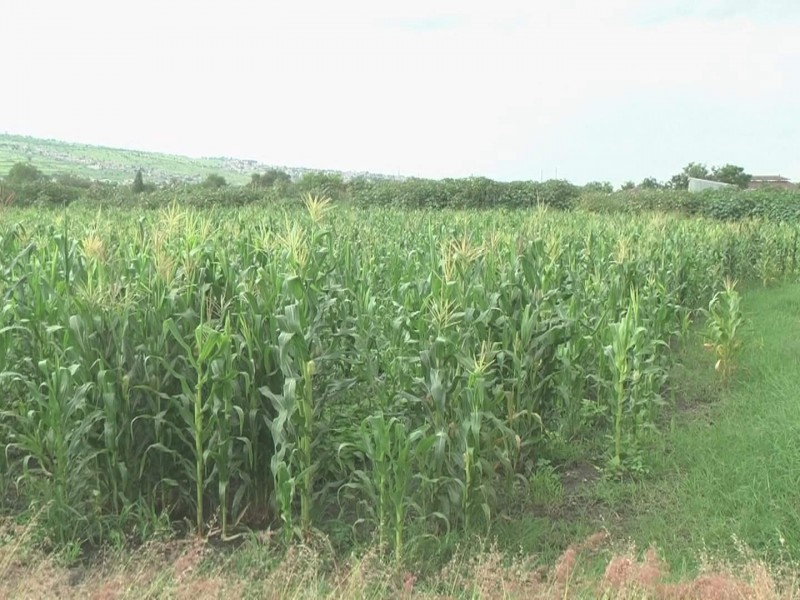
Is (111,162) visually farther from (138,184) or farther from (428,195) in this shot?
(428,195)

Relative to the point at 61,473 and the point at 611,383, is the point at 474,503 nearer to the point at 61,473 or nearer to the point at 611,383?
the point at 611,383

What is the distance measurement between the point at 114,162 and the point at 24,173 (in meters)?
28.6

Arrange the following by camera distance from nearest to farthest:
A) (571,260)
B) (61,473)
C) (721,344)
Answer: (61,473) → (721,344) → (571,260)

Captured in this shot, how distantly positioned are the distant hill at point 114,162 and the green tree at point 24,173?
1873 millimetres

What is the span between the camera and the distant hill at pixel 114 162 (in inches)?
2110

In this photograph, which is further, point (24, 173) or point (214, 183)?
point (214, 183)

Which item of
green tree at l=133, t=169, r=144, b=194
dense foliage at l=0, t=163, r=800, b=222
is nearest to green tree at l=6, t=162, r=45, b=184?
dense foliage at l=0, t=163, r=800, b=222

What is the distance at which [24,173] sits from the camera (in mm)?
43031

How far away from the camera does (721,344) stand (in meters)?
7.23

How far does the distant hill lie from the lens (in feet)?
176

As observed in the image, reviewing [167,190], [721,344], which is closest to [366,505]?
[721,344]

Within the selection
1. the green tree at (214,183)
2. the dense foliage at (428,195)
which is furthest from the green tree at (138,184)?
the green tree at (214,183)

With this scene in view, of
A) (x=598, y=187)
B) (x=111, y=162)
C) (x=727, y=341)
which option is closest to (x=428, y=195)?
(x=598, y=187)

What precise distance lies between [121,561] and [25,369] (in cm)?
164
